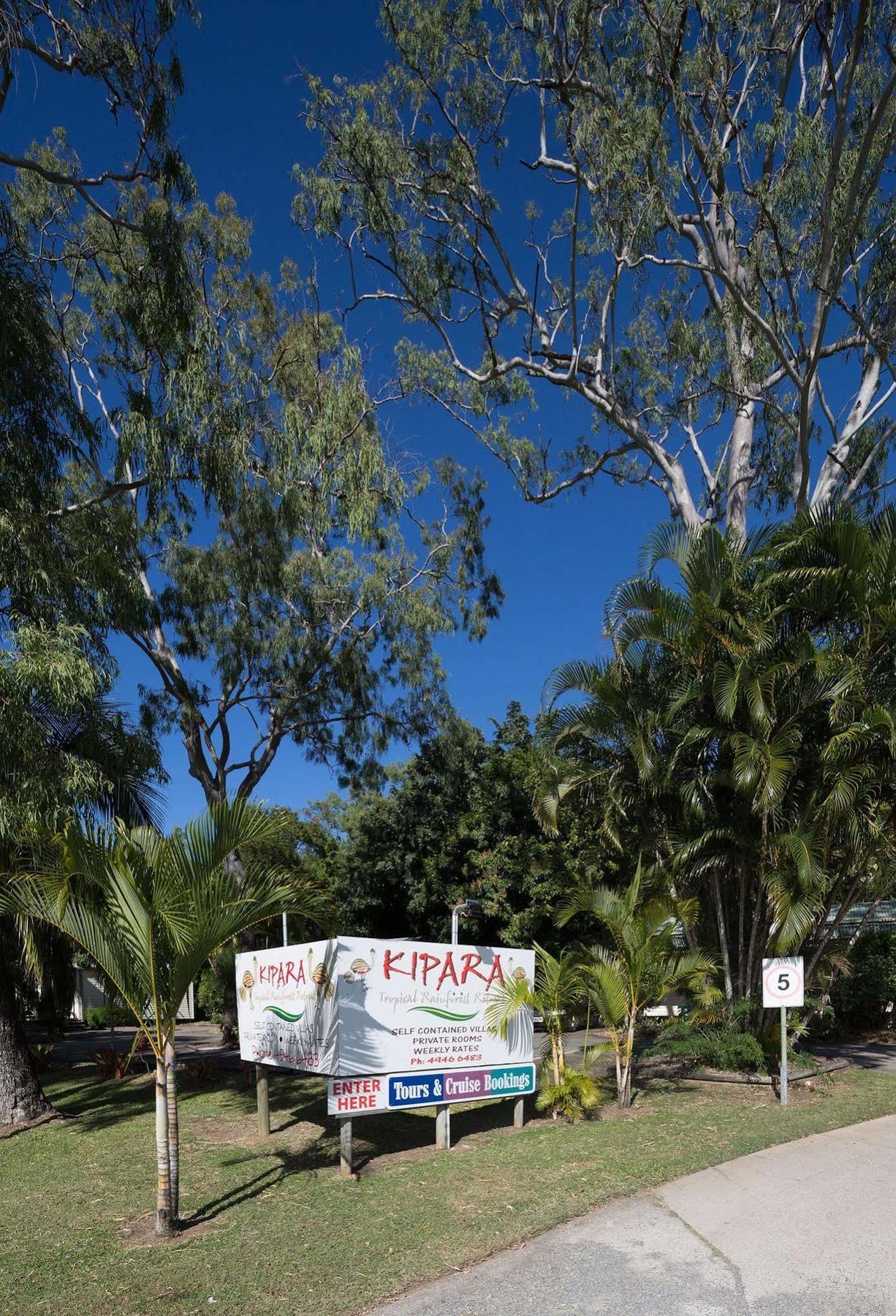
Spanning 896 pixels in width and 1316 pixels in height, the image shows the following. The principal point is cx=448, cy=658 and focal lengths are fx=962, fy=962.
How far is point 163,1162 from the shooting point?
6.50 meters

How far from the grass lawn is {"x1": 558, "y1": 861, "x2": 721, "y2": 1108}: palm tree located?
791mm

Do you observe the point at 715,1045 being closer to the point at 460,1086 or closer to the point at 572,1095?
the point at 572,1095

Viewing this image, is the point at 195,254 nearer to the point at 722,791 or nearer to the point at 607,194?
the point at 607,194

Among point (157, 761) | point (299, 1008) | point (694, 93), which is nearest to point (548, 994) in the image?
point (299, 1008)

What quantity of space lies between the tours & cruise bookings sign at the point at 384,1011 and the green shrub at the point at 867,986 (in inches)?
346

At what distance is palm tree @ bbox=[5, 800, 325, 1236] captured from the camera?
255 inches

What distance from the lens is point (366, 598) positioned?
19.1 m

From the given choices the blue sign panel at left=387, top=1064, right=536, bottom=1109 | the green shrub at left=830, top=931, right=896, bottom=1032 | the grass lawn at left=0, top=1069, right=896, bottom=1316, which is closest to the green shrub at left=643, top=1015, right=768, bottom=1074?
the grass lawn at left=0, top=1069, right=896, bottom=1316

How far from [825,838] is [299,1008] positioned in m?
6.59

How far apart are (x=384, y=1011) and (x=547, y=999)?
84.7 inches

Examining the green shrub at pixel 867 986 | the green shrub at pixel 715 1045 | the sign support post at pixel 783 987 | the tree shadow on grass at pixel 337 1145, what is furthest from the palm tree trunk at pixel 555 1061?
the green shrub at pixel 867 986

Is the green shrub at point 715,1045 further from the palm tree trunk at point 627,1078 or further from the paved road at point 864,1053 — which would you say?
the paved road at point 864,1053

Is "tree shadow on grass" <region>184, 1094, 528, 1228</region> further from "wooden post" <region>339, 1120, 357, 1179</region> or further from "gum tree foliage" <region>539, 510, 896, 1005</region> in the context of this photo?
"gum tree foliage" <region>539, 510, 896, 1005</region>

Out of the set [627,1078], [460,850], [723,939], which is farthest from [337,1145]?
[460,850]
